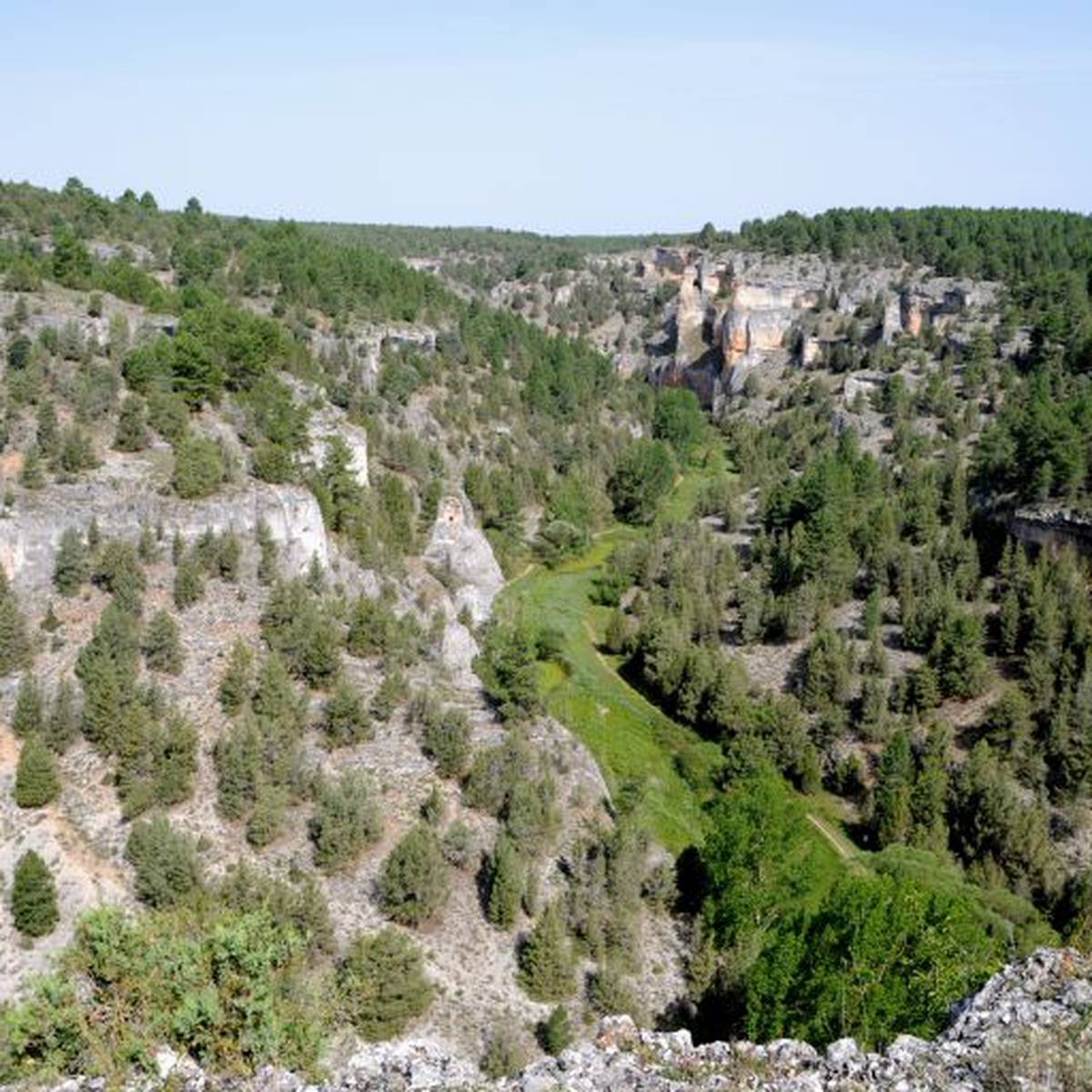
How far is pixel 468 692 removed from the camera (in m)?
49.4

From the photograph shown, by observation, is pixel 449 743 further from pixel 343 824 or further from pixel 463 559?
pixel 463 559

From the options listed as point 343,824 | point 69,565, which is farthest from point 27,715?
point 343,824

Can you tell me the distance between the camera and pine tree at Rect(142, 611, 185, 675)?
44.1m

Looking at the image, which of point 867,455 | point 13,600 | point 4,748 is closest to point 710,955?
point 4,748

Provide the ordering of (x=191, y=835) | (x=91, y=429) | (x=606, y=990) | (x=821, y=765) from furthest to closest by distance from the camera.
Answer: (x=91, y=429) → (x=821, y=765) → (x=191, y=835) → (x=606, y=990)

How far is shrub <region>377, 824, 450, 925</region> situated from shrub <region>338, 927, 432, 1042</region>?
309 centimetres

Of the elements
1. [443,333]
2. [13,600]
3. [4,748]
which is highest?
[443,333]

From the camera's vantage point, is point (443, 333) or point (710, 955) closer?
point (710, 955)

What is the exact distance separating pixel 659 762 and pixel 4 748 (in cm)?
2934

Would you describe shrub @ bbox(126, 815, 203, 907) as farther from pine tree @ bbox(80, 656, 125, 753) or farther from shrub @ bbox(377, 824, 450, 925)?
shrub @ bbox(377, 824, 450, 925)

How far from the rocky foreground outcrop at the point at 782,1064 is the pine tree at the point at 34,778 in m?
23.0

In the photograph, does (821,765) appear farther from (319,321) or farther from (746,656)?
(319,321)

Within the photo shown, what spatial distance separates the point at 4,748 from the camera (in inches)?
1548

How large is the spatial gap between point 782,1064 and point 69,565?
39130 mm
